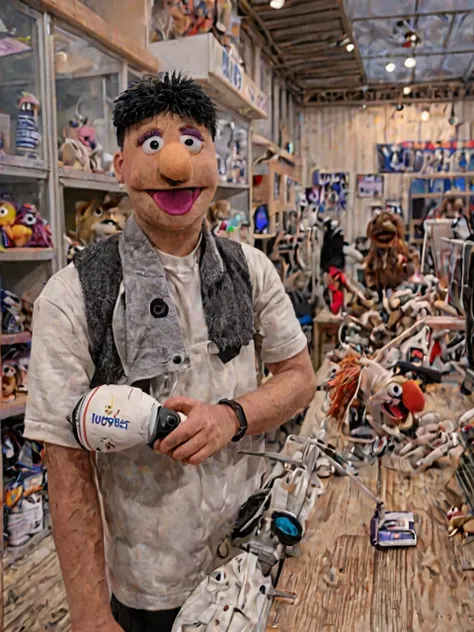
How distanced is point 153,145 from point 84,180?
1.66m

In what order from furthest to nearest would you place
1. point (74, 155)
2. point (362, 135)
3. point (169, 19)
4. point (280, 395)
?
point (362, 135)
point (169, 19)
point (74, 155)
point (280, 395)

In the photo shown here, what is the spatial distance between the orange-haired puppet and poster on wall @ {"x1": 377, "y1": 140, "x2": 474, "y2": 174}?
7614mm

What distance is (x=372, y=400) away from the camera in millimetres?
2008

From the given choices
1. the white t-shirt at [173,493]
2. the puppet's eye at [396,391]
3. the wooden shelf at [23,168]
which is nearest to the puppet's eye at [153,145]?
the white t-shirt at [173,493]

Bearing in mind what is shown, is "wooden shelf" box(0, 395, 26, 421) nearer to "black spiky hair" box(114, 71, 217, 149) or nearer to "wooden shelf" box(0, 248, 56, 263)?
"wooden shelf" box(0, 248, 56, 263)

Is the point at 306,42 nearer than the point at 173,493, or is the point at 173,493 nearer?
the point at 173,493

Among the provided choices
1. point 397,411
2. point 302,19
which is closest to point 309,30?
point 302,19

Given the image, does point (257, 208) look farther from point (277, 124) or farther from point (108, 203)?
point (277, 124)

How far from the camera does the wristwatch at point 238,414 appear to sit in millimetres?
1161

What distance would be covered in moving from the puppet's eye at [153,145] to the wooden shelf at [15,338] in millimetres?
1535

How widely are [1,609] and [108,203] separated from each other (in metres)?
1.72

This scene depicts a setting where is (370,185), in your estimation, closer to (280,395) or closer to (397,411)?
(397,411)

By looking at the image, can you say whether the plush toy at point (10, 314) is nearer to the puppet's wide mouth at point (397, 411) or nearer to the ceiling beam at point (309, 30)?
the puppet's wide mouth at point (397, 411)

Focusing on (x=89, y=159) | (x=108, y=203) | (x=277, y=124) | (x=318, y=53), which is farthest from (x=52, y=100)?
(x=277, y=124)
